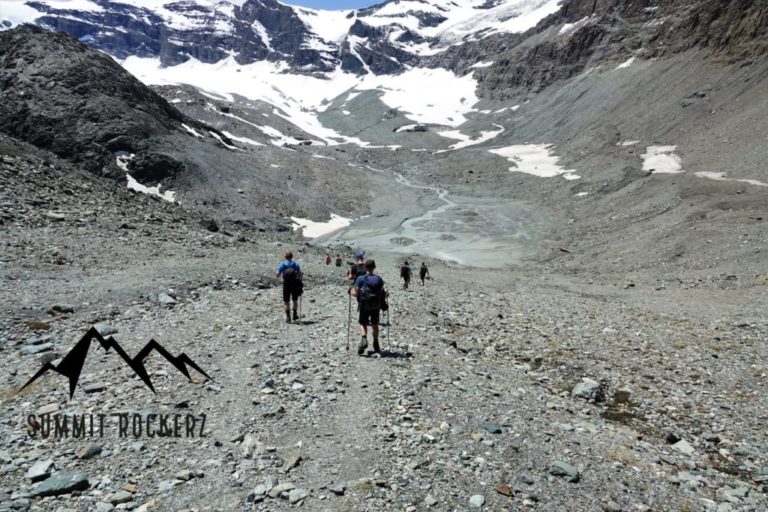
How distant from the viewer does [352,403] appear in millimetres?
8586

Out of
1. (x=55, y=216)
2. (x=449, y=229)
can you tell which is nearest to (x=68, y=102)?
(x=55, y=216)

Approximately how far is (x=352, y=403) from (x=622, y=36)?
550 feet

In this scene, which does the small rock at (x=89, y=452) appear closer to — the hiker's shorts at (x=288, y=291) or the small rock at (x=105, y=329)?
the small rock at (x=105, y=329)

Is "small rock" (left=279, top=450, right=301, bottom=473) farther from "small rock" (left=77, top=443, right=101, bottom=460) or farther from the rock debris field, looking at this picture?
"small rock" (left=77, top=443, right=101, bottom=460)

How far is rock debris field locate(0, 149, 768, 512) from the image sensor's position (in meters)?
6.42

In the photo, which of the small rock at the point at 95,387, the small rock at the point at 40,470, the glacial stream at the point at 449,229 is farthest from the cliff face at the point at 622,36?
the small rock at the point at 40,470

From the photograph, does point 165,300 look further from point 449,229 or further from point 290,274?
point 449,229

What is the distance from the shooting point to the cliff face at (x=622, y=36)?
312ft

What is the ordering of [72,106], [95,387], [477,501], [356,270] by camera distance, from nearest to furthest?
[477,501], [95,387], [356,270], [72,106]

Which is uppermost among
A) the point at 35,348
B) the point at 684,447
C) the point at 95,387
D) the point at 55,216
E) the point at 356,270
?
the point at 55,216

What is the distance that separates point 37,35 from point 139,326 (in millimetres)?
59659

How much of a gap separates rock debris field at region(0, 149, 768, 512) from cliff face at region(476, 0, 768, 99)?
104 m

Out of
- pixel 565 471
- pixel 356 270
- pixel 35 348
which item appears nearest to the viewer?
pixel 565 471

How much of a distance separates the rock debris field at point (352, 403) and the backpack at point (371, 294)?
1.23 m
